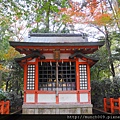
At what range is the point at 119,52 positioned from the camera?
1253cm

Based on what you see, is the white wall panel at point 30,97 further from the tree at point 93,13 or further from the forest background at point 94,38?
the tree at point 93,13

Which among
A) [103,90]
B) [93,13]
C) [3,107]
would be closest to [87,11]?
[93,13]

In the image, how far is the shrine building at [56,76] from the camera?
792cm

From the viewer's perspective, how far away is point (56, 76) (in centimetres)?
820

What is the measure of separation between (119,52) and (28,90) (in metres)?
8.08

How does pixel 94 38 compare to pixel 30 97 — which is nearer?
pixel 30 97

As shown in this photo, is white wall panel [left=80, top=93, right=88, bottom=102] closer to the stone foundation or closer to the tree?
the stone foundation

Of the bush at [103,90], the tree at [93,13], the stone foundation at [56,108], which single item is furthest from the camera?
the tree at [93,13]

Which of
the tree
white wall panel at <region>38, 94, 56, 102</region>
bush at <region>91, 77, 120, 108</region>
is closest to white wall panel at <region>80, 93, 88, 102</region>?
white wall panel at <region>38, 94, 56, 102</region>

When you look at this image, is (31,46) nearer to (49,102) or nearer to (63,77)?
(63,77)

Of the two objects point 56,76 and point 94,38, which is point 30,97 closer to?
point 56,76

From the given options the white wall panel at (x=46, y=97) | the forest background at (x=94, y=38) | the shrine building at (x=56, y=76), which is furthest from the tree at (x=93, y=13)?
the white wall panel at (x=46, y=97)

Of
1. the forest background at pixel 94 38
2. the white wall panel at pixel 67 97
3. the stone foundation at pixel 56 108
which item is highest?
the forest background at pixel 94 38

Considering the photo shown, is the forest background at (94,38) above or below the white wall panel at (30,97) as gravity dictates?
above
